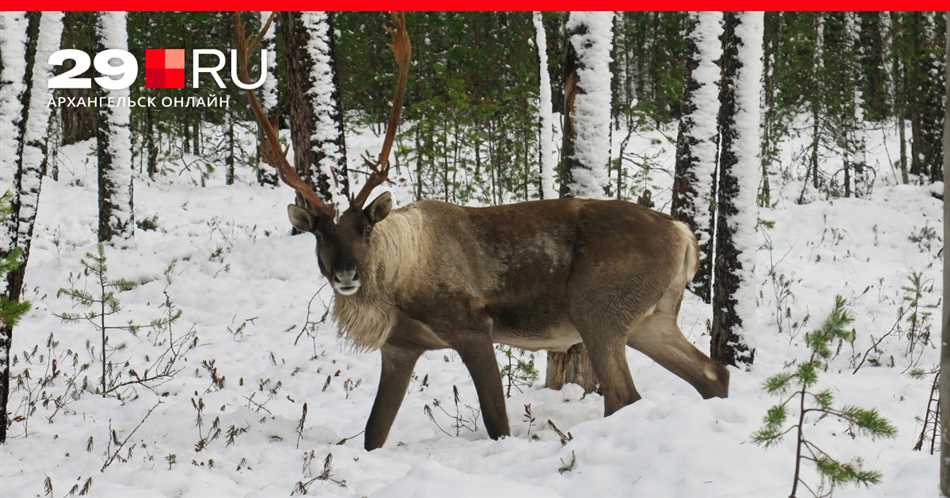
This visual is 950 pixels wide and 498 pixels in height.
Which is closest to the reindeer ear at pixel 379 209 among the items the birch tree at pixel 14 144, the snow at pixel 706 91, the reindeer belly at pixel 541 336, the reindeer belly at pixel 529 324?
the reindeer belly at pixel 529 324

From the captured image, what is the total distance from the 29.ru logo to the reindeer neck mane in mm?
8040

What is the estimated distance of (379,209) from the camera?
655 cm

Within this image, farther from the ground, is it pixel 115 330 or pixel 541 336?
pixel 541 336

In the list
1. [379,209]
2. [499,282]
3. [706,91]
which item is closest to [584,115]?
[499,282]

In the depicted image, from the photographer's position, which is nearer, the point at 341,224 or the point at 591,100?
the point at 341,224

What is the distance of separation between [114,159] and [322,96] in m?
3.66

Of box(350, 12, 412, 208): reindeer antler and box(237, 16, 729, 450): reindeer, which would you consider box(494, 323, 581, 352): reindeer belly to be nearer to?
box(237, 16, 729, 450): reindeer

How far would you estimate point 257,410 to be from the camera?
747 cm

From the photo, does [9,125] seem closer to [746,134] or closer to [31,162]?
[31,162]

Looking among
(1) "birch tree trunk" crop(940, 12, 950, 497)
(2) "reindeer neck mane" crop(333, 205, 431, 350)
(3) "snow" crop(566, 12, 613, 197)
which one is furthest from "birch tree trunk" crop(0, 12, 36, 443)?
(1) "birch tree trunk" crop(940, 12, 950, 497)

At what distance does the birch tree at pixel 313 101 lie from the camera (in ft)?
39.8

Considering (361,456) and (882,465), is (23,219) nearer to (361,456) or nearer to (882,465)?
(361,456)

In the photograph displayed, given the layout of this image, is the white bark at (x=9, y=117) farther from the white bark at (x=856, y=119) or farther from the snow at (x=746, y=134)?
the white bark at (x=856, y=119)

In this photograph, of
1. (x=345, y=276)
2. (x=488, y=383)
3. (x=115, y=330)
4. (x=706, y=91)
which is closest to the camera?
(x=345, y=276)
